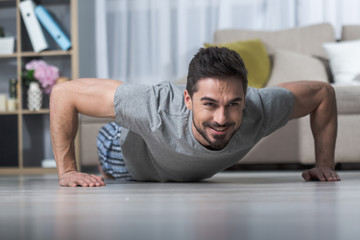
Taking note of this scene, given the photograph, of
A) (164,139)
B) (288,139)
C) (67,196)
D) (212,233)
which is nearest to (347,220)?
(212,233)

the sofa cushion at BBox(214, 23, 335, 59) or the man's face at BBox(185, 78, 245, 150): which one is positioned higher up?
the sofa cushion at BBox(214, 23, 335, 59)

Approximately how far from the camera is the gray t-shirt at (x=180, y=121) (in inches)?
65.9

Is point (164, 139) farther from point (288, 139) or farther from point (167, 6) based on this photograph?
point (167, 6)

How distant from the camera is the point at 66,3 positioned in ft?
12.5

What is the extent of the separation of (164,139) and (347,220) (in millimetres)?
910

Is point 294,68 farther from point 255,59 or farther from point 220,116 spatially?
point 220,116

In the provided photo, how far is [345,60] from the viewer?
347 centimetres

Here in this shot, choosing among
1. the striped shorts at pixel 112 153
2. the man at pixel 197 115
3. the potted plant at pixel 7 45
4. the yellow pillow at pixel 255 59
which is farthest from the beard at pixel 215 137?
the potted plant at pixel 7 45

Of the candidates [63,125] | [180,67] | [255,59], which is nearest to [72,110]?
[63,125]

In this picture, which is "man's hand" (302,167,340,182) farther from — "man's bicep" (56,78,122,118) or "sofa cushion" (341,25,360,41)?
"sofa cushion" (341,25,360,41)

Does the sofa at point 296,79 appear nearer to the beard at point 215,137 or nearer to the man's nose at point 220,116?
the beard at point 215,137

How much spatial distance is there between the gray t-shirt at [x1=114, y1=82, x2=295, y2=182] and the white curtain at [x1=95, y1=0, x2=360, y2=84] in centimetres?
252

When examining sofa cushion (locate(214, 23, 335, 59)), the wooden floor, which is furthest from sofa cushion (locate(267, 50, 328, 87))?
the wooden floor

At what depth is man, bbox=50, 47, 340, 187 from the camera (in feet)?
5.06
